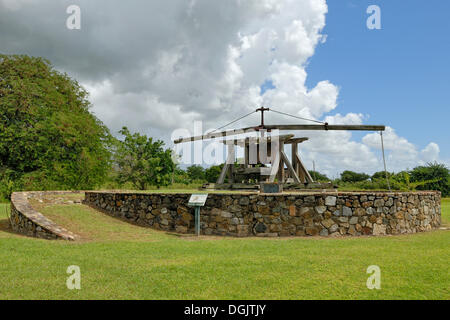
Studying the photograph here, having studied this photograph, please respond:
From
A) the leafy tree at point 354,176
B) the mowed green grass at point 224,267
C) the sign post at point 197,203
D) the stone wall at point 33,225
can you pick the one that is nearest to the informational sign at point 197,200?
the sign post at point 197,203

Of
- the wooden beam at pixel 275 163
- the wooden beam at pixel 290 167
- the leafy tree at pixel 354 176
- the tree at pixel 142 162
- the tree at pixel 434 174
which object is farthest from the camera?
the leafy tree at pixel 354 176

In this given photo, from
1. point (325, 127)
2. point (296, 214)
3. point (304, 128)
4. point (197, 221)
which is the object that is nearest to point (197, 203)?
point (197, 221)

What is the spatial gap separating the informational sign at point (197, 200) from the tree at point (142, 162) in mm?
24898

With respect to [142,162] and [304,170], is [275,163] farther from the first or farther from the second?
[142,162]

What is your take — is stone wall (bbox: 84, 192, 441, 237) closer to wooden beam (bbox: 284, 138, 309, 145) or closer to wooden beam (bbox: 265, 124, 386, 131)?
wooden beam (bbox: 265, 124, 386, 131)

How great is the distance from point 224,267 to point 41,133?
21369 mm

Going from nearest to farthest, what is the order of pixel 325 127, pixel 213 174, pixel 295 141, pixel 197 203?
pixel 197 203, pixel 325 127, pixel 295 141, pixel 213 174

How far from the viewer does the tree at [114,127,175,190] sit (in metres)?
34.2

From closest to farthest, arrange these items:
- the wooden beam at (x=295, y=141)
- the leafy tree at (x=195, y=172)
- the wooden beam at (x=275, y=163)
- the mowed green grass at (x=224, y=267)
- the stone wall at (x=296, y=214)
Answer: the mowed green grass at (x=224, y=267), the stone wall at (x=296, y=214), the wooden beam at (x=275, y=163), the wooden beam at (x=295, y=141), the leafy tree at (x=195, y=172)

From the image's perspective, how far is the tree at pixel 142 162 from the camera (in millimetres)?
34188

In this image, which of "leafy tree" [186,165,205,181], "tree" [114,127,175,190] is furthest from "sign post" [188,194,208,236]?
"leafy tree" [186,165,205,181]

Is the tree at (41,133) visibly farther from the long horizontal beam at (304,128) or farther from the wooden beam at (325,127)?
the wooden beam at (325,127)

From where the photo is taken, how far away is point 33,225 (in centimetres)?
904

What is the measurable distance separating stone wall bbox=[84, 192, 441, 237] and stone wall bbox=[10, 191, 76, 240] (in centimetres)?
294
